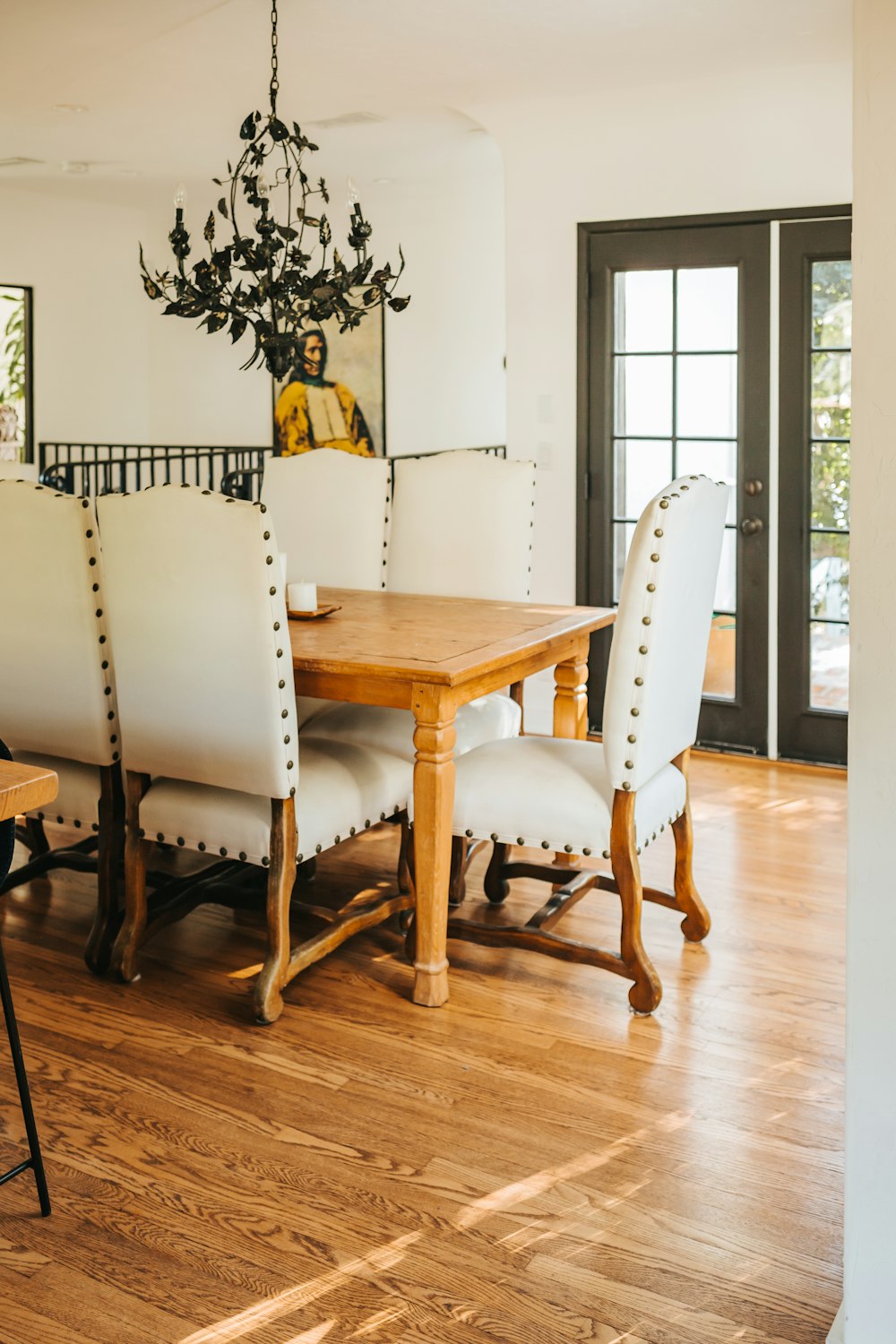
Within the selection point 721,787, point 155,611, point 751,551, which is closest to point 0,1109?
point 155,611

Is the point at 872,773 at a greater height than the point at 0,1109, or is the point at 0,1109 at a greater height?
the point at 872,773

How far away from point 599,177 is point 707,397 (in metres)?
1.03

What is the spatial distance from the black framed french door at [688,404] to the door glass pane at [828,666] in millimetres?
193

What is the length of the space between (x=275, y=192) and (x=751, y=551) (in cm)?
439

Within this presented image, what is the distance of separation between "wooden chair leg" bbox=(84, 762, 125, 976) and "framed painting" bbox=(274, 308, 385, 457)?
552cm

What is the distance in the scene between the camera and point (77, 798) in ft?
10.3

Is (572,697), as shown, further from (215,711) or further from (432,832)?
(215,711)

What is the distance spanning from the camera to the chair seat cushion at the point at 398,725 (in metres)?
3.44

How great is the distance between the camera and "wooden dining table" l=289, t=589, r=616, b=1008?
2.78m

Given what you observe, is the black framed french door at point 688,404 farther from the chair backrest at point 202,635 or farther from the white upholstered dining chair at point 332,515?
the chair backrest at point 202,635

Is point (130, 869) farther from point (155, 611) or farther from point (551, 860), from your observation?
point (551, 860)

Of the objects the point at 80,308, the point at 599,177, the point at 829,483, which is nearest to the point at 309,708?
the point at 829,483

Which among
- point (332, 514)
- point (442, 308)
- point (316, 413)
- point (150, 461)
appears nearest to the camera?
point (332, 514)

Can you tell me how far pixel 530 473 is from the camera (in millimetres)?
3965
